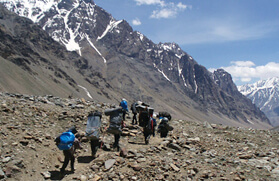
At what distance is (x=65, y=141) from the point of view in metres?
9.84

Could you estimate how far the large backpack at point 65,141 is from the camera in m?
9.84

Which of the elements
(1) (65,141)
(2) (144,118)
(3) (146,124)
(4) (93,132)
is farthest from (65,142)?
(2) (144,118)

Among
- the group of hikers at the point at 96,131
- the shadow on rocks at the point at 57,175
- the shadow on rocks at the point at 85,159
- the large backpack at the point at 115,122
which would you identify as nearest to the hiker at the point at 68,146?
the group of hikers at the point at 96,131

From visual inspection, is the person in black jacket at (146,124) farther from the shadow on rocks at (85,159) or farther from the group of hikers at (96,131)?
the shadow on rocks at (85,159)

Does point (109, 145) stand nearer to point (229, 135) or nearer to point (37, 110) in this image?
point (37, 110)

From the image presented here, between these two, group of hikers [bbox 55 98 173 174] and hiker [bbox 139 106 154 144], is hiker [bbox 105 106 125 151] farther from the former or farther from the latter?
hiker [bbox 139 106 154 144]

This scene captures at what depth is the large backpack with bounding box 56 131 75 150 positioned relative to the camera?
Result: 9836mm

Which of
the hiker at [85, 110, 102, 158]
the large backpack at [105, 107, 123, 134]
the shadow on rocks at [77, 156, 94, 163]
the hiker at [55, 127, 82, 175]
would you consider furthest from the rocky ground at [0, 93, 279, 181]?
the large backpack at [105, 107, 123, 134]

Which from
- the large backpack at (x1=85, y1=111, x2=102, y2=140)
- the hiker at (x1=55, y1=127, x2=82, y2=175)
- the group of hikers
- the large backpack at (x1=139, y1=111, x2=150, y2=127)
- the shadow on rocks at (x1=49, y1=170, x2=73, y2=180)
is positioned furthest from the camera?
the large backpack at (x1=139, y1=111, x2=150, y2=127)

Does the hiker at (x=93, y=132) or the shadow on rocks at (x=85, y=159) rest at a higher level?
the hiker at (x=93, y=132)

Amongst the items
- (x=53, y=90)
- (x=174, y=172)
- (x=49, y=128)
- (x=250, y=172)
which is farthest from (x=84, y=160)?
(x=53, y=90)

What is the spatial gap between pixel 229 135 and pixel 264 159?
7584 millimetres

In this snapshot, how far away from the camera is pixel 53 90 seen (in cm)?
14650

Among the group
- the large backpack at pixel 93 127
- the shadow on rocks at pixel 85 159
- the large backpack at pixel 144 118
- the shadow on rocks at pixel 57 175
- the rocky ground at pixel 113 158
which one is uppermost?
the large backpack at pixel 144 118
